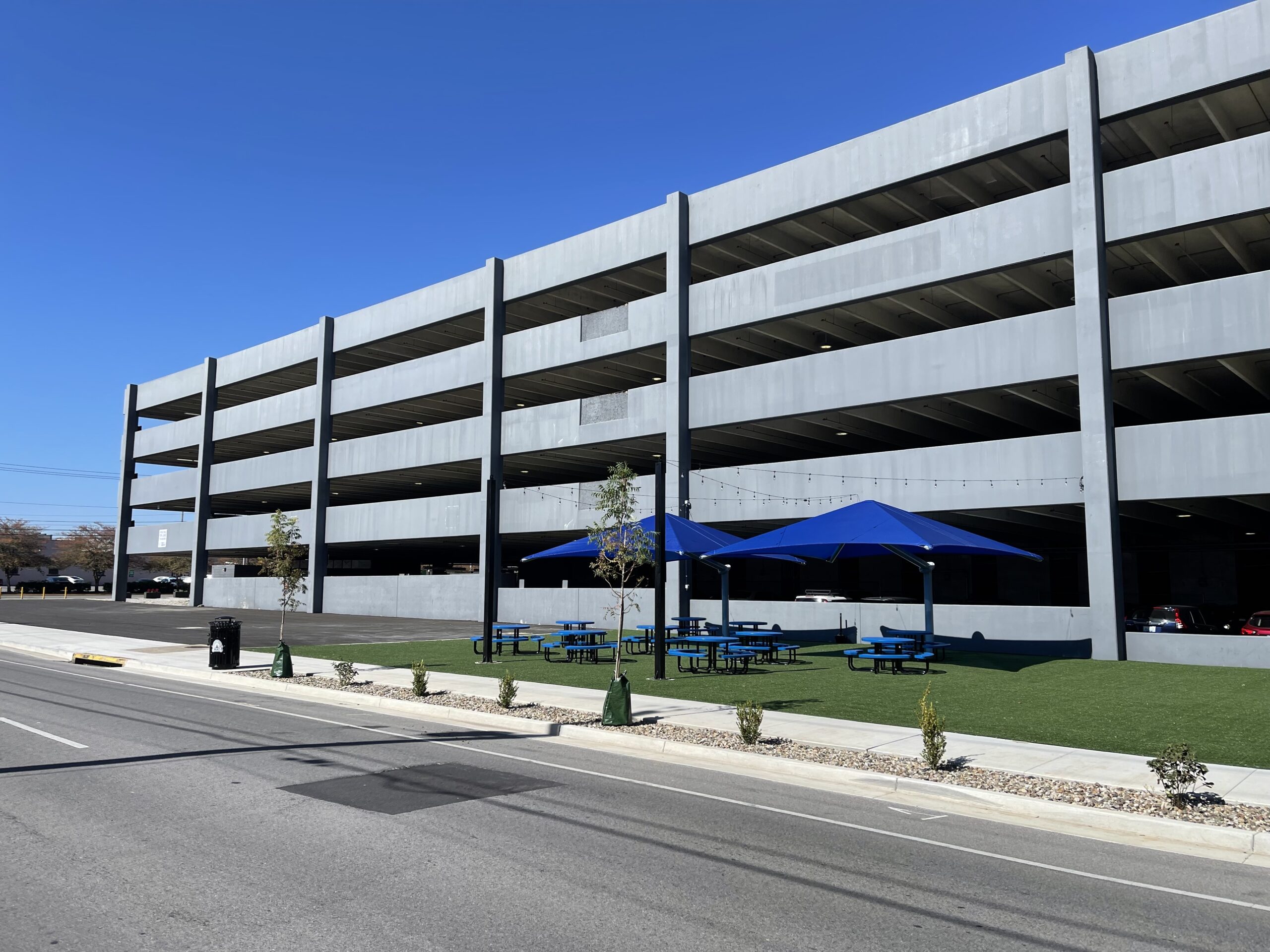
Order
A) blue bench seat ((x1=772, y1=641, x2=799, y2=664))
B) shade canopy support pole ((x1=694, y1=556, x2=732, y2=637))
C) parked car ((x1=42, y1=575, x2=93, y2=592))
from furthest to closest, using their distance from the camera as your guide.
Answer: parked car ((x1=42, y1=575, x2=93, y2=592)), shade canopy support pole ((x1=694, y1=556, x2=732, y2=637)), blue bench seat ((x1=772, y1=641, x2=799, y2=664))

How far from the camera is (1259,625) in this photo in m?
25.0

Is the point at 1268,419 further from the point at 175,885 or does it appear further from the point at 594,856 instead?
the point at 175,885

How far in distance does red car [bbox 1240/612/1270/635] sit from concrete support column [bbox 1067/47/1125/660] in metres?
3.73

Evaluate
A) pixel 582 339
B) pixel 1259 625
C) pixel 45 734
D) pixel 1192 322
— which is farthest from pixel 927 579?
pixel 582 339

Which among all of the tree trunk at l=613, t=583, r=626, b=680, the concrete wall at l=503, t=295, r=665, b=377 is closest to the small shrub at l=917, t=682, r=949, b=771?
→ the tree trunk at l=613, t=583, r=626, b=680

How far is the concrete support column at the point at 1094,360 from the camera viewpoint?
80.6ft

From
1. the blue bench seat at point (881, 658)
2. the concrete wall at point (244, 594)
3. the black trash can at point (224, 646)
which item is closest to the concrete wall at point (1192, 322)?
the blue bench seat at point (881, 658)

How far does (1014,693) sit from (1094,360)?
37.9ft

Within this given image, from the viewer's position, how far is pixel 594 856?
24.6ft

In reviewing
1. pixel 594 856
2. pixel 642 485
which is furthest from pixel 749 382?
pixel 594 856

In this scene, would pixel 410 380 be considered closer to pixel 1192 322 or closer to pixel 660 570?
pixel 660 570

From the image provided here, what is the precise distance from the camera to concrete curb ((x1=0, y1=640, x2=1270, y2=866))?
334 inches

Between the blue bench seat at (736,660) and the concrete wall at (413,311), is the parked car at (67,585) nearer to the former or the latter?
the concrete wall at (413,311)

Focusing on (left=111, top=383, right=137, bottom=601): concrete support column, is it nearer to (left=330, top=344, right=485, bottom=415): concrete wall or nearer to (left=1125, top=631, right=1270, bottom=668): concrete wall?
(left=330, top=344, right=485, bottom=415): concrete wall
